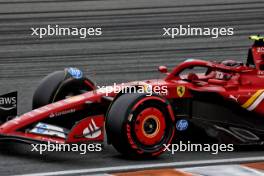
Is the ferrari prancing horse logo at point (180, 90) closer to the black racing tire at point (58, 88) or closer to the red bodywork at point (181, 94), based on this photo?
the red bodywork at point (181, 94)

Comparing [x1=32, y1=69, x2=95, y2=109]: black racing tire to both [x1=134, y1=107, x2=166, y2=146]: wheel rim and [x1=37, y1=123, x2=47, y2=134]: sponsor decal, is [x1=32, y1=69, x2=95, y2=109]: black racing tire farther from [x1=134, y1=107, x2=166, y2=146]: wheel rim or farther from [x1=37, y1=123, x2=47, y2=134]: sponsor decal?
[x1=134, y1=107, x2=166, y2=146]: wheel rim

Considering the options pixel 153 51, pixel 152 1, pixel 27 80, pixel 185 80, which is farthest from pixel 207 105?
pixel 152 1

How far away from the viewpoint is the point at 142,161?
11.1 metres

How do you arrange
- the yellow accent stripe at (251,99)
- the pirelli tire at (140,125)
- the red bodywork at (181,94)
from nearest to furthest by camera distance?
the pirelli tire at (140,125) → the red bodywork at (181,94) → the yellow accent stripe at (251,99)

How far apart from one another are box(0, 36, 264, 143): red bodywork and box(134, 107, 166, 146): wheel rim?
473 millimetres

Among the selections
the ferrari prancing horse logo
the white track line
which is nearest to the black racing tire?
the ferrari prancing horse logo

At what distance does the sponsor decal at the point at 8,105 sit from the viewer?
1185 centimetres

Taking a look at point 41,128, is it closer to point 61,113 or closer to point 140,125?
point 61,113

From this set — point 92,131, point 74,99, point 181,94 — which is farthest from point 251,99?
point 74,99

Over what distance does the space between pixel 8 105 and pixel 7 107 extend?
0.03m

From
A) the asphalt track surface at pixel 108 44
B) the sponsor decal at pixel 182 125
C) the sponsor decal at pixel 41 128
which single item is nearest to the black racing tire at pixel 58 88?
the asphalt track surface at pixel 108 44

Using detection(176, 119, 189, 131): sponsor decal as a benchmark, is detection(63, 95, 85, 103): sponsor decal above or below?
above

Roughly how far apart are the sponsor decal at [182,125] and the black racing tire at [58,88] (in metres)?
1.65

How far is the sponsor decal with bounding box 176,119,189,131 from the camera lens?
38.1 feet
